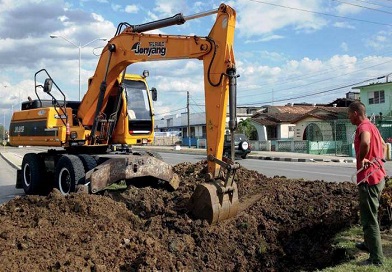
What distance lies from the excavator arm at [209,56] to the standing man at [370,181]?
218 centimetres

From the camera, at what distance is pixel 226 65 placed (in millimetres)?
7766

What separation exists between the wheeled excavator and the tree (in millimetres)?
35716

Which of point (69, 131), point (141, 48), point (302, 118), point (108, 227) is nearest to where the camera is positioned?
point (108, 227)

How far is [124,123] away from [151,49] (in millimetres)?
2526

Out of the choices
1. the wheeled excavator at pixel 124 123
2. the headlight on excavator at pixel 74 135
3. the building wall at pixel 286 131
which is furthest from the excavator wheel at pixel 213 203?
the building wall at pixel 286 131

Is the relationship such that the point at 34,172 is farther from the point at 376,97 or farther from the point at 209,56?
the point at 376,97

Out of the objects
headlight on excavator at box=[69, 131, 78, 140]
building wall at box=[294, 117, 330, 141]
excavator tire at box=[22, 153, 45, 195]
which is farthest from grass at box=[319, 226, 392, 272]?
building wall at box=[294, 117, 330, 141]

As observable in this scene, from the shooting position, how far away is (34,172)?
1254 cm

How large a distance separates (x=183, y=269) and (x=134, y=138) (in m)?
6.45

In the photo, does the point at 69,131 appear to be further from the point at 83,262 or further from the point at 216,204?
the point at 83,262

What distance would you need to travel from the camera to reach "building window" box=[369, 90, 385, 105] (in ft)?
136

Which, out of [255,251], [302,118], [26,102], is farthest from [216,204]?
A: [302,118]

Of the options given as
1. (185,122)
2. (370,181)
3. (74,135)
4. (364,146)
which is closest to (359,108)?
(364,146)

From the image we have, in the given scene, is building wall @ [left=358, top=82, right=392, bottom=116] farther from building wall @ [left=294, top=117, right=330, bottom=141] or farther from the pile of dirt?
the pile of dirt
